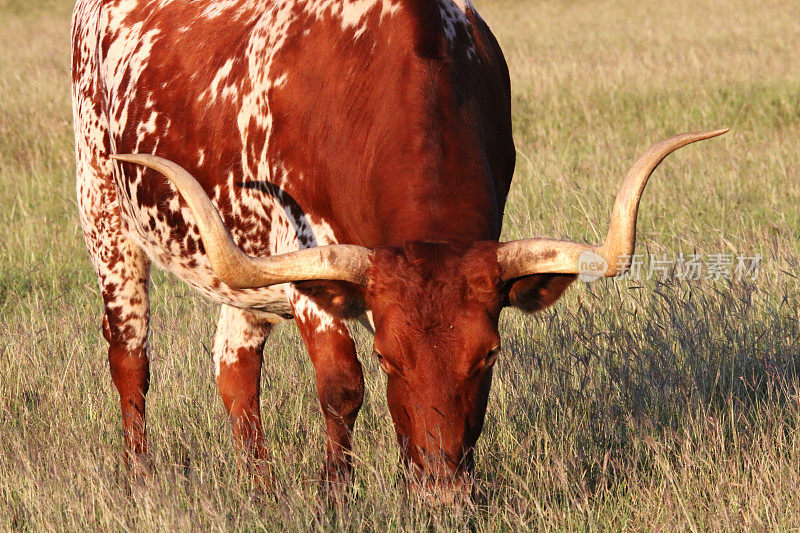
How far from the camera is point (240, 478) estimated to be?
379 centimetres

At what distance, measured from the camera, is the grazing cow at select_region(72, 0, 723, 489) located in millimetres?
2865

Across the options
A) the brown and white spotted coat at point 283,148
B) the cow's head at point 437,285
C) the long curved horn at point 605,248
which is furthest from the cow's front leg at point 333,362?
the long curved horn at point 605,248

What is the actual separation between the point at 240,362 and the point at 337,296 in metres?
1.86

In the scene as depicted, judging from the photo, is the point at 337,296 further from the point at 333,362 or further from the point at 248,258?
the point at 333,362

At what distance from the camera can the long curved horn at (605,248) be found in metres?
2.76

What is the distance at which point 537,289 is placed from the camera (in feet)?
9.96

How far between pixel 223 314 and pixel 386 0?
192 centimetres

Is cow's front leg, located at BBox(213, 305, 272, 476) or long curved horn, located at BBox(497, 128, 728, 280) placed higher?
long curved horn, located at BBox(497, 128, 728, 280)

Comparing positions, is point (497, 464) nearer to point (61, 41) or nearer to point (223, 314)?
point (223, 314)

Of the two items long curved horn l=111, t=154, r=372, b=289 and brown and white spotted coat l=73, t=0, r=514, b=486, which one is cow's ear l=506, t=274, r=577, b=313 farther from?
long curved horn l=111, t=154, r=372, b=289

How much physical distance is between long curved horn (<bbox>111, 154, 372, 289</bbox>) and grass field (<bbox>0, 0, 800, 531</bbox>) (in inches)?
30.7

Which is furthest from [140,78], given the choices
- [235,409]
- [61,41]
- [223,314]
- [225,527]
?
[61,41]

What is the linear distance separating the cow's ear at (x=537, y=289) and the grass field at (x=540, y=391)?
0.66 metres

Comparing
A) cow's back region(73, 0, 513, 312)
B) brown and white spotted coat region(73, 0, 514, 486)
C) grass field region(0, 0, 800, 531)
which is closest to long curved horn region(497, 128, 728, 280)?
brown and white spotted coat region(73, 0, 514, 486)
